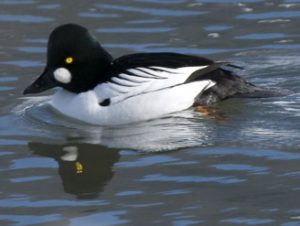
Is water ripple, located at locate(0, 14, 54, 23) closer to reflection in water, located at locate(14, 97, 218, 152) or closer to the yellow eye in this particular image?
reflection in water, located at locate(14, 97, 218, 152)

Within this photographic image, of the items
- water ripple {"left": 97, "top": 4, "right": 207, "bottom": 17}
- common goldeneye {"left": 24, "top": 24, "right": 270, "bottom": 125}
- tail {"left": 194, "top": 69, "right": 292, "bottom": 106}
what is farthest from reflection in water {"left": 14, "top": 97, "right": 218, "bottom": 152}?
water ripple {"left": 97, "top": 4, "right": 207, "bottom": 17}

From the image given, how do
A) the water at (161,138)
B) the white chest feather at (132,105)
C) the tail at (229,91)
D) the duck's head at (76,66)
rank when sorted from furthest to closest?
the tail at (229,91)
the duck's head at (76,66)
the white chest feather at (132,105)
the water at (161,138)

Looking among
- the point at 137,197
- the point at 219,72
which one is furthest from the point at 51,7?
the point at 137,197

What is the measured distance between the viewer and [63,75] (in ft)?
41.7

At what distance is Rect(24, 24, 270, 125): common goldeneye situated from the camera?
488 inches

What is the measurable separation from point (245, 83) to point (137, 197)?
3.29m

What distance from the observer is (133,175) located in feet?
34.4

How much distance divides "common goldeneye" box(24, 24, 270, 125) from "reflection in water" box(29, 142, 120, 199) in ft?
3.08

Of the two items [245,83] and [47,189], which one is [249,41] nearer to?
[245,83]

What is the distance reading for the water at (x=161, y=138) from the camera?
9.64 meters

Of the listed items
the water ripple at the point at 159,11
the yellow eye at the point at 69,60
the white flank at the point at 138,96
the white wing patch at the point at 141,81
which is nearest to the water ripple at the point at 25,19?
the water ripple at the point at 159,11

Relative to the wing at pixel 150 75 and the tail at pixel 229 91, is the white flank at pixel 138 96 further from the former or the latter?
the tail at pixel 229 91

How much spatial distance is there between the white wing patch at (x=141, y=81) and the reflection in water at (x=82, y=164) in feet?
3.39

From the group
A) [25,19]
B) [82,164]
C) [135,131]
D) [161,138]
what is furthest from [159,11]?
[82,164]
